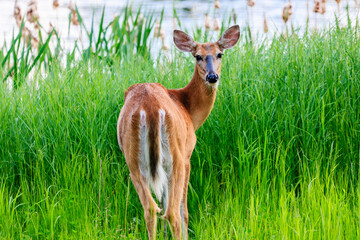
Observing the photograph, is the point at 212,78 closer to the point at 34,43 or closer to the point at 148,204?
the point at 148,204

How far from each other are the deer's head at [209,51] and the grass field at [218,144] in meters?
0.45

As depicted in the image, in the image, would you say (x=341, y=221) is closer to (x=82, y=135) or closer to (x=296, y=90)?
(x=296, y=90)

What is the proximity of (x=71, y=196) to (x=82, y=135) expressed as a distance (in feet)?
2.27

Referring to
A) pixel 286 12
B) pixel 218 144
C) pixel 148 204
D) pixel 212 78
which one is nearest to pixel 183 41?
pixel 212 78

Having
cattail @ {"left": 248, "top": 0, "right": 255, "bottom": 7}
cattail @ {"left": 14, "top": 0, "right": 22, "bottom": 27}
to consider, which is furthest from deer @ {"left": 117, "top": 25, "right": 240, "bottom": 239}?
cattail @ {"left": 14, "top": 0, "right": 22, "bottom": 27}

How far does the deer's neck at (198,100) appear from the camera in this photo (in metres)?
4.60

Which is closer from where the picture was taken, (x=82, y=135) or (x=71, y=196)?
(x=71, y=196)

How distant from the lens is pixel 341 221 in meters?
3.67

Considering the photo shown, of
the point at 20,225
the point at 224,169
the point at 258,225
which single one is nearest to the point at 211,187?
the point at 224,169

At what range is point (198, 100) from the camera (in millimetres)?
4598

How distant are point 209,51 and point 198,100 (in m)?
0.41

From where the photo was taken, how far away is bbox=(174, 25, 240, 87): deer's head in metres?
4.32

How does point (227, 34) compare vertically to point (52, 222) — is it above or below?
above

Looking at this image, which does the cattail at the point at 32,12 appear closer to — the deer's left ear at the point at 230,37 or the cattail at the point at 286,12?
the cattail at the point at 286,12
